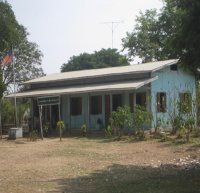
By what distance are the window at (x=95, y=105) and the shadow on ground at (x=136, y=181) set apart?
Answer: 15619 mm

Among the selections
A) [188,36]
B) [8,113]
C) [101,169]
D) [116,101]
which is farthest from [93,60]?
[188,36]

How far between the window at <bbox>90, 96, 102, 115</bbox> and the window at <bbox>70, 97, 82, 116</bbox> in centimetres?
93

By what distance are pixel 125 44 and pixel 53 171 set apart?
133 feet

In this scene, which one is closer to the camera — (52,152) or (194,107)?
(52,152)

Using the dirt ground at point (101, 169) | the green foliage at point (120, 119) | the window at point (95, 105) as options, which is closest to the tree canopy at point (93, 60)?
the window at point (95, 105)

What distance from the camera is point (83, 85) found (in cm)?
3067

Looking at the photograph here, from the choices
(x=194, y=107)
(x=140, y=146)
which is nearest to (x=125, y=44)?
(x=194, y=107)

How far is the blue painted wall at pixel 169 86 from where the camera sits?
27489 millimetres

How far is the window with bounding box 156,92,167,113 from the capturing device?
27.9 m

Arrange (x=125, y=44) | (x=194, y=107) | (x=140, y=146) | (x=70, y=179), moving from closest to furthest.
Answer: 1. (x=70, y=179)
2. (x=140, y=146)
3. (x=194, y=107)
4. (x=125, y=44)

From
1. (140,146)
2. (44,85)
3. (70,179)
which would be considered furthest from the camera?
(44,85)

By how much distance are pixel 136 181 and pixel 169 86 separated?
1781 cm

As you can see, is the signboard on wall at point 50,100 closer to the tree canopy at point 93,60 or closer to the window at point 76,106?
the window at point 76,106

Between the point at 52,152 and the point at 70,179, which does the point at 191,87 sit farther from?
the point at 70,179
